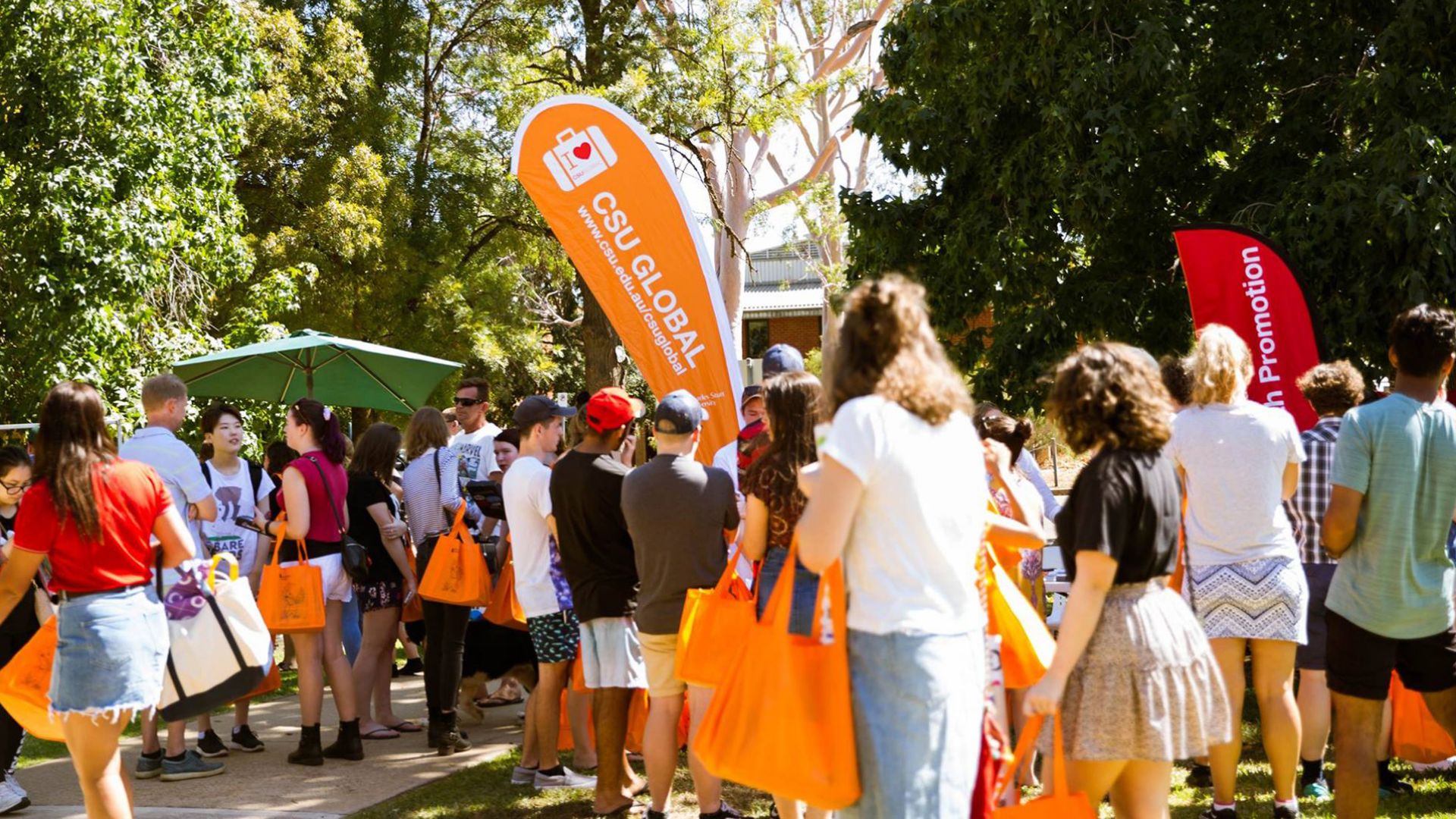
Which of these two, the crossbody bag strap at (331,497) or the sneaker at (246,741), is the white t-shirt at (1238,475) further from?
the sneaker at (246,741)

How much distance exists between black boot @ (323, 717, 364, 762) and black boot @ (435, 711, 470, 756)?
438 mm

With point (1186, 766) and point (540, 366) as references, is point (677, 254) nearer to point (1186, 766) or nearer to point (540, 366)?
point (1186, 766)

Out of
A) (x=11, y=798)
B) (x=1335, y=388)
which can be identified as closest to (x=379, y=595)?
(x=11, y=798)

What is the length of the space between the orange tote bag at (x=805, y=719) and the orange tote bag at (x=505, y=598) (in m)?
3.89

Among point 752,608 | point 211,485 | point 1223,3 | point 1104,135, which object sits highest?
point 1223,3

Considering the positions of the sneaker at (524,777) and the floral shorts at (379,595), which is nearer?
the sneaker at (524,777)

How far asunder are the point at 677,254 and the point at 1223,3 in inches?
257

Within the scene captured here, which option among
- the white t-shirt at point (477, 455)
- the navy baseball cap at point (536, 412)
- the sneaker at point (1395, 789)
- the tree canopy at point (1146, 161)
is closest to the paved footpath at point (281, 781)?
the white t-shirt at point (477, 455)

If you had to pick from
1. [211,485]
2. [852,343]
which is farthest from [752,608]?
[211,485]

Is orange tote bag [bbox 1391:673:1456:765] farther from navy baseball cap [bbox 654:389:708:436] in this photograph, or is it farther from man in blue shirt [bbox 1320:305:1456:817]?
navy baseball cap [bbox 654:389:708:436]

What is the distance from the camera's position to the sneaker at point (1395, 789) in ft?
19.1

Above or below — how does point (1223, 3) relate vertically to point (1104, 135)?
above

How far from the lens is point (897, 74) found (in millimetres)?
13438

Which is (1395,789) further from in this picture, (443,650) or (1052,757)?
(443,650)
